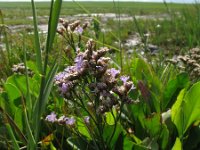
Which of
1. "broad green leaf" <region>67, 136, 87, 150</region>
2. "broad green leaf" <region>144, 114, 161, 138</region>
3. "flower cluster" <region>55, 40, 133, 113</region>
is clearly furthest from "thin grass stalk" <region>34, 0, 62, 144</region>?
"broad green leaf" <region>144, 114, 161, 138</region>

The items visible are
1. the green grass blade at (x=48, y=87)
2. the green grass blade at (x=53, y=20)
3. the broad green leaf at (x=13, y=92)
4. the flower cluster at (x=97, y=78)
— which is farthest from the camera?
the broad green leaf at (x=13, y=92)

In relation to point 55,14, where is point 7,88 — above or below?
below

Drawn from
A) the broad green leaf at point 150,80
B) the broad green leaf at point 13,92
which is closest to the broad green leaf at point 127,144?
the broad green leaf at point 150,80

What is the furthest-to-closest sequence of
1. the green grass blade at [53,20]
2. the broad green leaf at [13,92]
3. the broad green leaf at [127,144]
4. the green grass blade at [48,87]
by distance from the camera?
the broad green leaf at [13,92] → the broad green leaf at [127,144] → the green grass blade at [48,87] → the green grass blade at [53,20]

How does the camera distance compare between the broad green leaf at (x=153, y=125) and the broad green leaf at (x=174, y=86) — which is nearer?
the broad green leaf at (x=153, y=125)

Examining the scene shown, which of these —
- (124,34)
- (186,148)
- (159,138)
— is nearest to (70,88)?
(159,138)

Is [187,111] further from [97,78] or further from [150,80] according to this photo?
[97,78]

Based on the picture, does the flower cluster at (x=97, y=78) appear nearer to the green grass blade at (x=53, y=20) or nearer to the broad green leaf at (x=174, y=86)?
the green grass blade at (x=53, y=20)

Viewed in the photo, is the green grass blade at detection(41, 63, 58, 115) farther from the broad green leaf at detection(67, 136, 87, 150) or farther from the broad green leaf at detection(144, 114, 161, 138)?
the broad green leaf at detection(144, 114, 161, 138)

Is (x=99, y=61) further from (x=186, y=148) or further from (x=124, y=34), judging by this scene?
(x=124, y=34)
